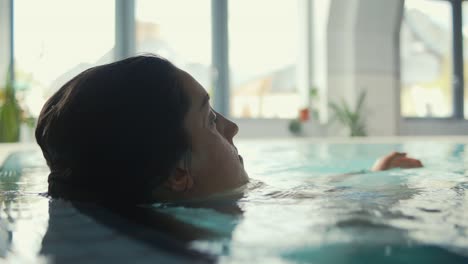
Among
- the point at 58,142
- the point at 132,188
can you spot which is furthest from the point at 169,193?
the point at 58,142

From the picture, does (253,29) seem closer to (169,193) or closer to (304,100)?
(304,100)

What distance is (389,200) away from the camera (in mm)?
1422

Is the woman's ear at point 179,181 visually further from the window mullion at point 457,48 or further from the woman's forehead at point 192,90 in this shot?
the window mullion at point 457,48

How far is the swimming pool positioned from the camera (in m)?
0.80

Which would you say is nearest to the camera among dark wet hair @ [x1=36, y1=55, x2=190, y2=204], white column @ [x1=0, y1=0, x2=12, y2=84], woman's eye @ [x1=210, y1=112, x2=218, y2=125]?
dark wet hair @ [x1=36, y1=55, x2=190, y2=204]

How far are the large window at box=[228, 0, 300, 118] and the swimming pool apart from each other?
19.5 feet

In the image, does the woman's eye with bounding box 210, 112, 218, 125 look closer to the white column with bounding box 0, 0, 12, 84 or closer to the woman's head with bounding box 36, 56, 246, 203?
the woman's head with bounding box 36, 56, 246, 203

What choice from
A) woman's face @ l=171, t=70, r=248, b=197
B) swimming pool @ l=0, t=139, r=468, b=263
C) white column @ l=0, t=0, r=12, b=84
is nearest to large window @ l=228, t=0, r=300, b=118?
white column @ l=0, t=0, r=12, b=84

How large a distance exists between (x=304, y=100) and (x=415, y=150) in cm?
363

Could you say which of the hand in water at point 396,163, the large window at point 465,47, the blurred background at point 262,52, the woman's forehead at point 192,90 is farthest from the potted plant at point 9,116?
the large window at point 465,47

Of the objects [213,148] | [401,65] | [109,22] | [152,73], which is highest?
[109,22]

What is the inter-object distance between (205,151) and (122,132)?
276mm

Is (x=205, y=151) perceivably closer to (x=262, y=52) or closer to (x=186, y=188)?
(x=186, y=188)

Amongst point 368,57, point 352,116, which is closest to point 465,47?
point 368,57
